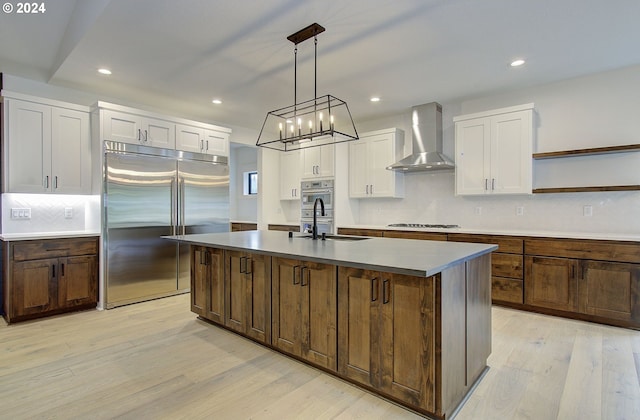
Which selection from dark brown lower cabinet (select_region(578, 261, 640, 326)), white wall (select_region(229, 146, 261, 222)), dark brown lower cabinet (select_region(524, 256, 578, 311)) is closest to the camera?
dark brown lower cabinet (select_region(578, 261, 640, 326))

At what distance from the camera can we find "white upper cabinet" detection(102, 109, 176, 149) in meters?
3.92

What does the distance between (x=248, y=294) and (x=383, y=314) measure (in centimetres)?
133

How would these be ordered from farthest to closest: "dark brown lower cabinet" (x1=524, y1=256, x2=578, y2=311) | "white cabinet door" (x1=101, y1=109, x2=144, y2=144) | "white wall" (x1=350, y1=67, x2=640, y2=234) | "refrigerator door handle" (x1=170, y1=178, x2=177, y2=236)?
"refrigerator door handle" (x1=170, y1=178, x2=177, y2=236)
"white cabinet door" (x1=101, y1=109, x2=144, y2=144)
"white wall" (x1=350, y1=67, x2=640, y2=234)
"dark brown lower cabinet" (x1=524, y1=256, x2=578, y2=311)

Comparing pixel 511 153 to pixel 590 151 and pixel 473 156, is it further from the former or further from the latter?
pixel 590 151

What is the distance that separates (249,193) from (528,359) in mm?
6488

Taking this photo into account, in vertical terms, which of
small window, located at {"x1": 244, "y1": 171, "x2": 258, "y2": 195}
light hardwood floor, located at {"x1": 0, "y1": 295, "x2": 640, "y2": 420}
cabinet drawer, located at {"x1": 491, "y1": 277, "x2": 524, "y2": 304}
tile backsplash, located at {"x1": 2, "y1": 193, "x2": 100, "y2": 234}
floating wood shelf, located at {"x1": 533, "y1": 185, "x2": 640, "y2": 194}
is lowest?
light hardwood floor, located at {"x1": 0, "y1": 295, "x2": 640, "y2": 420}

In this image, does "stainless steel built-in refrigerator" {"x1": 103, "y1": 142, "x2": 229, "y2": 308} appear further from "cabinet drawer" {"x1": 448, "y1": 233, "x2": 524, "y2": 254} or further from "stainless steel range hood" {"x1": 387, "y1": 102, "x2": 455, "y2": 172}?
"cabinet drawer" {"x1": 448, "y1": 233, "x2": 524, "y2": 254}

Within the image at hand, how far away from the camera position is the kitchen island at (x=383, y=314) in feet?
5.87

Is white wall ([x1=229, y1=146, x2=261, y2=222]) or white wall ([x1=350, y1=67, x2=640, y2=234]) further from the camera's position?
white wall ([x1=229, y1=146, x2=261, y2=222])

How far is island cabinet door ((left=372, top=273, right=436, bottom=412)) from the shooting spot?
Answer: 1783 mm

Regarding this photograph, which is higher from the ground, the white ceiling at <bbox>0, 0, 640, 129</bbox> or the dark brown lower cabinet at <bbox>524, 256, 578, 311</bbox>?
the white ceiling at <bbox>0, 0, 640, 129</bbox>

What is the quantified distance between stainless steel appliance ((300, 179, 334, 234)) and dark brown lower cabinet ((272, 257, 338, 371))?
2654 mm

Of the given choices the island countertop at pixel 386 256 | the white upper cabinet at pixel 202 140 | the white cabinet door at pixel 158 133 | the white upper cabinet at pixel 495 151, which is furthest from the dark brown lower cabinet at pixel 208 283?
the white upper cabinet at pixel 495 151

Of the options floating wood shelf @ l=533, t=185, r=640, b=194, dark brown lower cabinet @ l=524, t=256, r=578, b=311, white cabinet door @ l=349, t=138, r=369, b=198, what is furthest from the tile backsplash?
floating wood shelf @ l=533, t=185, r=640, b=194
